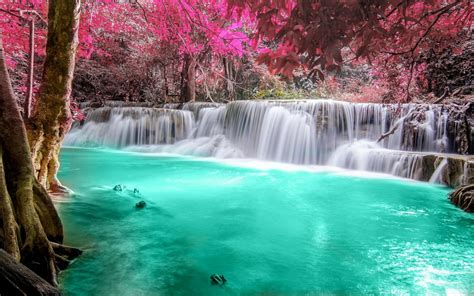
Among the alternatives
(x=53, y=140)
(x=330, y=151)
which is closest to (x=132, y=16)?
(x=330, y=151)

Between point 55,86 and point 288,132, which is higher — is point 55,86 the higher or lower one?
the higher one

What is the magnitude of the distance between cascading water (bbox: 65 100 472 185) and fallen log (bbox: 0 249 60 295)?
7.59m

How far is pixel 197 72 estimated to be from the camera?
19188 mm

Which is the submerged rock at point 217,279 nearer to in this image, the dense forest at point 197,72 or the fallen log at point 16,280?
the dense forest at point 197,72

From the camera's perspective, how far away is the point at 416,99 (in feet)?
43.3

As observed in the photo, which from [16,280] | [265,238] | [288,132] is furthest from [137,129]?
[16,280]

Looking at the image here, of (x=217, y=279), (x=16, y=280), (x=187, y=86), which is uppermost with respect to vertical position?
(x=187, y=86)

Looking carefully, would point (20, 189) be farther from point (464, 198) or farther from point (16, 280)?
point (464, 198)

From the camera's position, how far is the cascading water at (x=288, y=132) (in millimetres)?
10328

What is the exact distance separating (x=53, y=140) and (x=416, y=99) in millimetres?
12276

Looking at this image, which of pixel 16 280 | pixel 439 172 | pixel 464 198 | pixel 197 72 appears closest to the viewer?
pixel 16 280

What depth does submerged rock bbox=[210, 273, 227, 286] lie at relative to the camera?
335cm

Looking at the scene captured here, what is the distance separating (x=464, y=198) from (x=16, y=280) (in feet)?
22.5

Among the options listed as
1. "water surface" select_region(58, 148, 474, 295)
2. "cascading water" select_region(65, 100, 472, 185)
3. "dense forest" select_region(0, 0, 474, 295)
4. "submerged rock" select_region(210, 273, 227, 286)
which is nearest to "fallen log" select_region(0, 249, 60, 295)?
"dense forest" select_region(0, 0, 474, 295)
